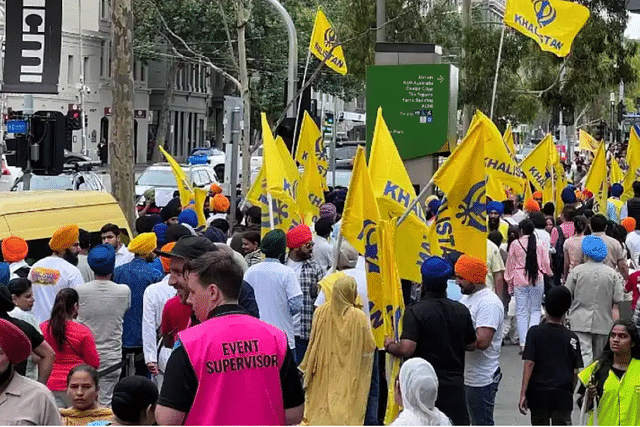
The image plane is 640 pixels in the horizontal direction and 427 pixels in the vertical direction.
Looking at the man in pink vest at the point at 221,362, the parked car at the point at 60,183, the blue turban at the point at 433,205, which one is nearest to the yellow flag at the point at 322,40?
the parked car at the point at 60,183

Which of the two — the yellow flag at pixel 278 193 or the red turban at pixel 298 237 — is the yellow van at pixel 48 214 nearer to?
the yellow flag at pixel 278 193

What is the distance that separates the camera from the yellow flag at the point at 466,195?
1036cm

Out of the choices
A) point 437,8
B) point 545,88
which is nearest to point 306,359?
point 437,8

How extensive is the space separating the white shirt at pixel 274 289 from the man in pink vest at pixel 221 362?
499 cm

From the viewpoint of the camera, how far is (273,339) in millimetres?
5340

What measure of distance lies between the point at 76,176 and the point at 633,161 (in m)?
11.0

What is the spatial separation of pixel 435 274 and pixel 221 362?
11.7 feet

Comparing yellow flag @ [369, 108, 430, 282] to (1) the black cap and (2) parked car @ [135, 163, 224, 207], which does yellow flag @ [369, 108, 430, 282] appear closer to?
(1) the black cap

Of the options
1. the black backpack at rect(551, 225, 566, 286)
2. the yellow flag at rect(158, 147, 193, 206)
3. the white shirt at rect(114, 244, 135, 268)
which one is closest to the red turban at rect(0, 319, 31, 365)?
the white shirt at rect(114, 244, 135, 268)

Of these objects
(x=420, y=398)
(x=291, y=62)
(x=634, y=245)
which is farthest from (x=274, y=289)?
(x=291, y=62)

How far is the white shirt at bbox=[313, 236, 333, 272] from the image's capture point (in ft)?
42.8

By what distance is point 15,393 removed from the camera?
5602mm

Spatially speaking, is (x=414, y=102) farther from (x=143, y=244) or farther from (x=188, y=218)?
(x=143, y=244)

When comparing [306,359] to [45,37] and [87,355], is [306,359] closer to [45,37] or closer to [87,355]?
[87,355]
